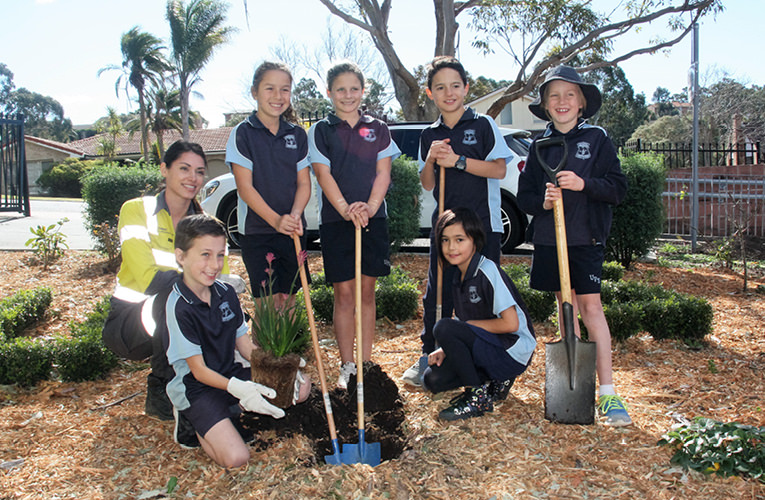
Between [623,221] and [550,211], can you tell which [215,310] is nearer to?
[550,211]

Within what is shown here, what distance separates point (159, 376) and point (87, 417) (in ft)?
1.69

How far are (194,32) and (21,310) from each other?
29956 millimetres

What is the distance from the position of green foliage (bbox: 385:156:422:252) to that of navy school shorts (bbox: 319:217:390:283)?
11.1 feet

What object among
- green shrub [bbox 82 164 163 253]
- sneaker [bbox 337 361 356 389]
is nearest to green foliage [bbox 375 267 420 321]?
sneaker [bbox 337 361 356 389]

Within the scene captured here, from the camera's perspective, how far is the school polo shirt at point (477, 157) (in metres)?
3.52

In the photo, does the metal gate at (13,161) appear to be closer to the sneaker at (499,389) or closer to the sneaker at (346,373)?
the sneaker at (346,373)

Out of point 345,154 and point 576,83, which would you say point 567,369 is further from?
point 345,154

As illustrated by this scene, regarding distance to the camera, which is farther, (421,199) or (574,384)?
(421,199)

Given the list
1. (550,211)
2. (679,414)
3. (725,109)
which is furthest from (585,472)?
(725,109)

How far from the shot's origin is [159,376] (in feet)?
10.9

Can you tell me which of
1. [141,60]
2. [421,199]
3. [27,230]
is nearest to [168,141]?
[141,60]

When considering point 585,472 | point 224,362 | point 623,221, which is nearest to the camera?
point 585,472

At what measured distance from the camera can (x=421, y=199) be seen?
7652 millimetres

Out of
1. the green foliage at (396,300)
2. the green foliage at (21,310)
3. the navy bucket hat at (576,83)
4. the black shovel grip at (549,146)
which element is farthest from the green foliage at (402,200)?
the black shovel grip at (549,146)
